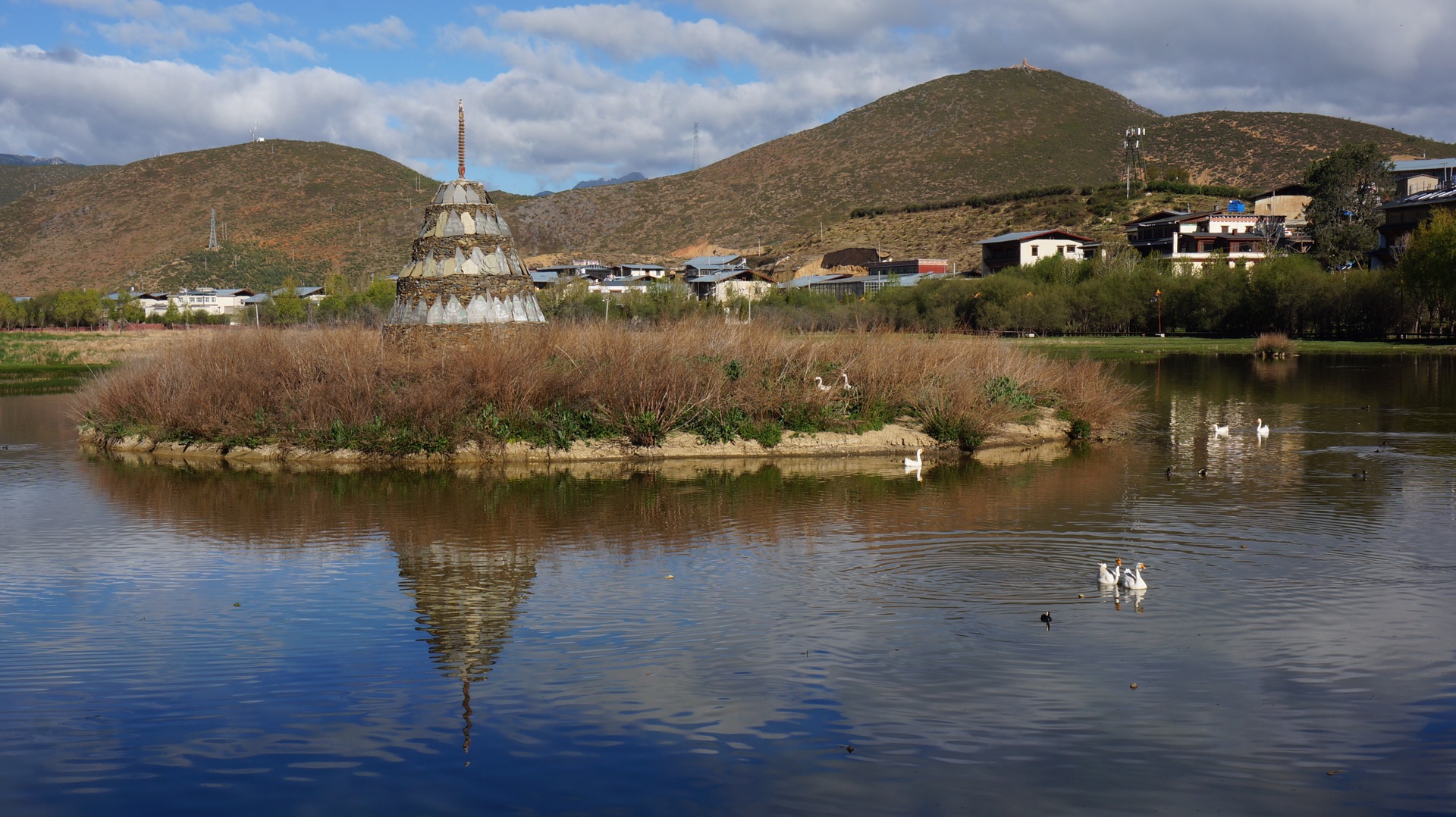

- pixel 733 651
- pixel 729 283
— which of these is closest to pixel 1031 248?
pixel 729 283

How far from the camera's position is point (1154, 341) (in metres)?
70.6

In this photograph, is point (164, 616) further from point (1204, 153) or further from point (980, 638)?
point (1204, 153)

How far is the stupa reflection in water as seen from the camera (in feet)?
38.0

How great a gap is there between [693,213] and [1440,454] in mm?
127879

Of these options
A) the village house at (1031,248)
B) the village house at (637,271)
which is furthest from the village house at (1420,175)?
the village house at (637,271)

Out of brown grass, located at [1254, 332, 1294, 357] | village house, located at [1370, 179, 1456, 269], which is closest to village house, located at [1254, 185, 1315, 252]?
village house, located at [1370, 179, 1456, 269]

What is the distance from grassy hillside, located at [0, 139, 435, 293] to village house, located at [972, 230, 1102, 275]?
2374 inches

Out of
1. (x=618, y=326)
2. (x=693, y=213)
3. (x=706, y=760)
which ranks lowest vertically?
(x=706, y=760)

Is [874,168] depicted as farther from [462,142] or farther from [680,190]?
[462,142]

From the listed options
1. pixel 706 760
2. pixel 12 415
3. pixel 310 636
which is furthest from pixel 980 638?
pixel 12 415

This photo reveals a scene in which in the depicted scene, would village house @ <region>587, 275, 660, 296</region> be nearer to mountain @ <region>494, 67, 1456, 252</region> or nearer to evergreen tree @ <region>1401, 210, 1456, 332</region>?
mountain @ <region>494, 67, 1456, 252</region>

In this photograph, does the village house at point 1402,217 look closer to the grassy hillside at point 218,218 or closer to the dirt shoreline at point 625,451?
the dirt shoreline at point 625,451

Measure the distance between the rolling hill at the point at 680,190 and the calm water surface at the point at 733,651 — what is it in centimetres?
9950

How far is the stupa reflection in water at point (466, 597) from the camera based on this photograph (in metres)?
11.6
